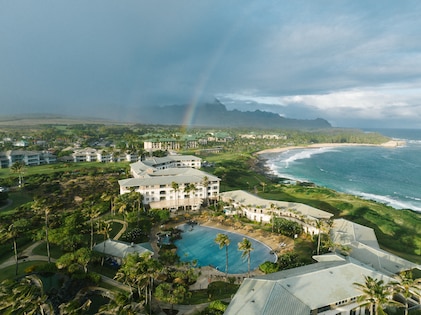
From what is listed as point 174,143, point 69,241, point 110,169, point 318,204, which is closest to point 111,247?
point 69,241

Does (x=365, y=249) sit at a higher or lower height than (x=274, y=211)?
higher

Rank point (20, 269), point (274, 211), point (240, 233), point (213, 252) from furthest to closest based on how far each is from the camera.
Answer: point (274, 211) → point (240, 233) → point (213, 252) → point (20, 269)

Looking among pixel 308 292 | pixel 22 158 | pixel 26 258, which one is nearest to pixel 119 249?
pixel 26 258

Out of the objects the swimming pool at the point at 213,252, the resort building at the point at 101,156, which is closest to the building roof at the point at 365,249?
the swimming pool at the point at 213,252

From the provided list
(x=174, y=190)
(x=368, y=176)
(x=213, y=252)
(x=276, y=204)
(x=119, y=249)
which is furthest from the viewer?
(x=368, y=176)

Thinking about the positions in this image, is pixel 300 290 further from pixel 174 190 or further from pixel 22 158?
pixel 22 158

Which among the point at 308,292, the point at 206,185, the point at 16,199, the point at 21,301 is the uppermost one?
the point at 21,301

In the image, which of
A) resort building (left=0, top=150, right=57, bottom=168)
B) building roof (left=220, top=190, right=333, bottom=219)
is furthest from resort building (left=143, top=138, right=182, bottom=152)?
building roof (left=220, top=190, right=333, bottom=219)
